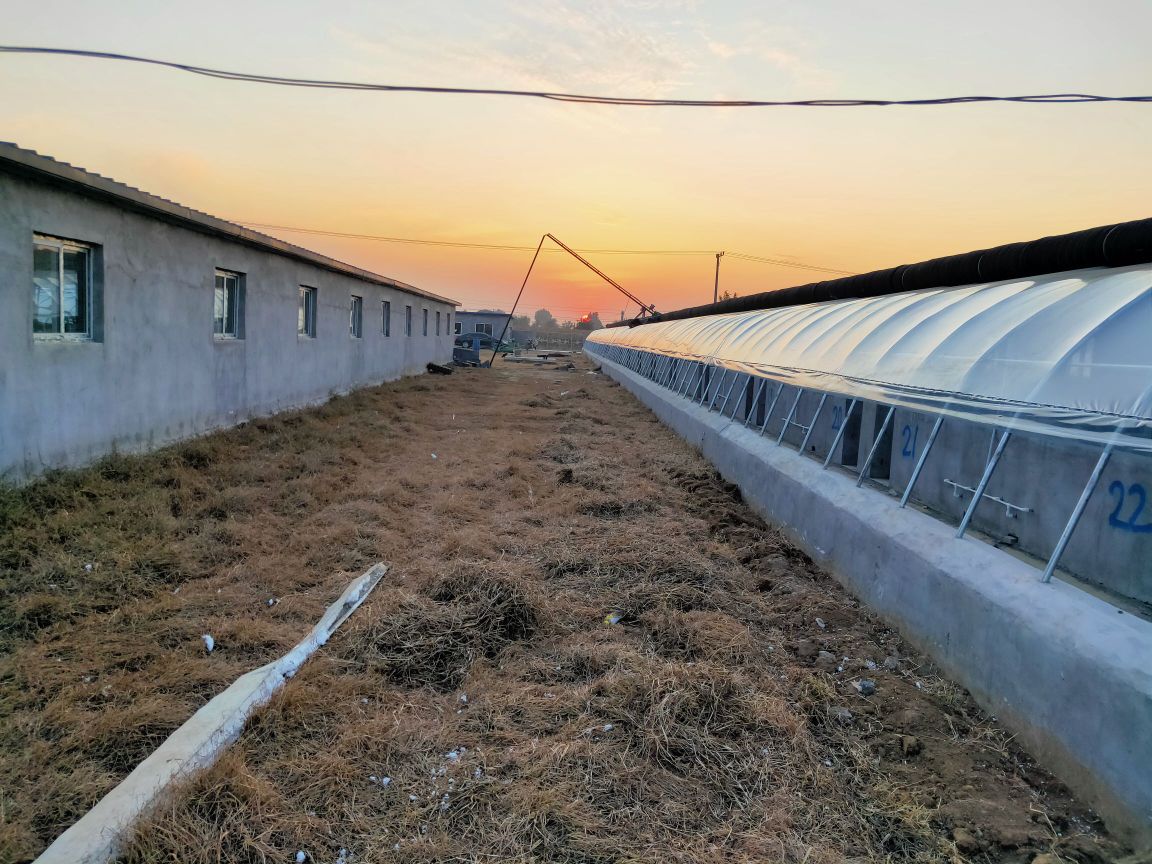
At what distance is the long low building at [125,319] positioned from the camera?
780 centimetres

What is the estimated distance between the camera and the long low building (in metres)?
7.80

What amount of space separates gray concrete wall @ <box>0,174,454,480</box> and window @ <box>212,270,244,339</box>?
179mm

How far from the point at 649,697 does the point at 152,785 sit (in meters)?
2.76

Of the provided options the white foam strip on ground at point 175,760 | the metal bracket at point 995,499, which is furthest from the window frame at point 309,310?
the metal bracket at point 995,499

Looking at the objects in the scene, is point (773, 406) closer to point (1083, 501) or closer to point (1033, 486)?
point (1033, 486)

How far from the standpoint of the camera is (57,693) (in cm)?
438

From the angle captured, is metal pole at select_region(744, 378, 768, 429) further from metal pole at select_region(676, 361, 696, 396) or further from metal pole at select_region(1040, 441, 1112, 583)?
metal pole at select_region(1040, 441, 1112, 583)

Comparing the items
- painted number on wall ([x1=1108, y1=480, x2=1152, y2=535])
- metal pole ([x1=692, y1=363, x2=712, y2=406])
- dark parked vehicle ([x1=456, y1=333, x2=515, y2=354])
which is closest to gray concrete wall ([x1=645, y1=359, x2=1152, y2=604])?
painted number on wall ([x1=1108, y1=480, x2=1152, y2=535])

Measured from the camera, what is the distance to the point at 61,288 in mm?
8695

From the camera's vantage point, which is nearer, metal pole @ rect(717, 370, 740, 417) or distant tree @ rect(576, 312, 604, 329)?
metal pole @ rect(717, 370, 740, 417)

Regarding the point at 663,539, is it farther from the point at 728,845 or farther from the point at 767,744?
the point at 728,845

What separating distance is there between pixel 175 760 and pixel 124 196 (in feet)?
27.0

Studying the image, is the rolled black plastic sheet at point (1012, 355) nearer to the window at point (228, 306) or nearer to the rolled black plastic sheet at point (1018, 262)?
the rolled black plastic sheet at point (1018, 262)

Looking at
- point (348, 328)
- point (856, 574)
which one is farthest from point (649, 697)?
point (348, 328)
